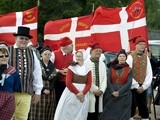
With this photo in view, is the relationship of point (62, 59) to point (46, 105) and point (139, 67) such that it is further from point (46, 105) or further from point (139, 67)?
point (139, 67)

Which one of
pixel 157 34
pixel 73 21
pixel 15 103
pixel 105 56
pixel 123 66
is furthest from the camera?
pixel 157 34

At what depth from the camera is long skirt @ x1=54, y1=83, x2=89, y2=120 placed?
348 inches

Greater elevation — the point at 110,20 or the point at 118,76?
the point at 110,20

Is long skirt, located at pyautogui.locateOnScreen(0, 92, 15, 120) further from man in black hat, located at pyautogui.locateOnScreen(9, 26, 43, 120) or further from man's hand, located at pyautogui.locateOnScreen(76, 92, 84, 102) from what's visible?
man's hand, located at pyautogui.locateOnScreen(76, 92, 84, 102)

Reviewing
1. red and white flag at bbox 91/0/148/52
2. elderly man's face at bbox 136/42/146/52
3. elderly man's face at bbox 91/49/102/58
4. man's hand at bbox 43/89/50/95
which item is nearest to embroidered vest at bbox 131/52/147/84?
elderly man's face at bbox 136/42/146/52

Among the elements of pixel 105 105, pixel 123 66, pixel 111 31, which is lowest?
pixel 105 105

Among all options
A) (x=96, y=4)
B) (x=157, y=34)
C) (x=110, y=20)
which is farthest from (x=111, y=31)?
(x=157, y=34)

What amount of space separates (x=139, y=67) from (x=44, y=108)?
189 centimetres

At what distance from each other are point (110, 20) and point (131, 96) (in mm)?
2358

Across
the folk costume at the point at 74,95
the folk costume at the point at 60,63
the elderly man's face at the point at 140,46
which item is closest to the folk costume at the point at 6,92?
the folk costume at the point at 74,95

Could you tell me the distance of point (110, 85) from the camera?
913 centimetres

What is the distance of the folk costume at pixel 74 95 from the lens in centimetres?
880

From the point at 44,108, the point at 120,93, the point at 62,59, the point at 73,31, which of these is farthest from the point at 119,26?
the point at 44,108

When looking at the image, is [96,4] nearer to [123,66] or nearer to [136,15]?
[136,15]
